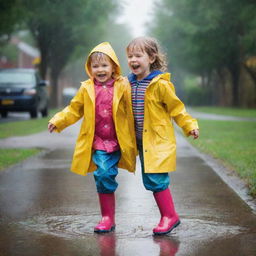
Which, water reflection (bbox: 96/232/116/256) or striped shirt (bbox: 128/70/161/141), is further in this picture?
striped shirt (bbox: 128/70/161/141)

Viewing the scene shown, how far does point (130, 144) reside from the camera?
5.24 meters

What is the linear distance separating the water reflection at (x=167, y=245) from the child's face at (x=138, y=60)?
4.39 ft

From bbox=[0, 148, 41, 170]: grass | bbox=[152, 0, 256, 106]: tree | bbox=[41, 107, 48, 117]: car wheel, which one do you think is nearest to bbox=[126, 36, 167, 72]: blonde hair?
bbox=[0, 148, 41, 170]: grass

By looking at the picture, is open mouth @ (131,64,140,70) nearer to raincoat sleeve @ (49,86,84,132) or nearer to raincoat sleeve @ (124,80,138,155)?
raincoat sleeve @ (124,80,138,155)

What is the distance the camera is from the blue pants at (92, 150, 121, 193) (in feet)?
17.0

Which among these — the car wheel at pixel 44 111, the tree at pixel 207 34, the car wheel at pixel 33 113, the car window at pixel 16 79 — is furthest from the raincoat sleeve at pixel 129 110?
the tree at pixel 207 34

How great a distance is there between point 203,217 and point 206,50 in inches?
1378

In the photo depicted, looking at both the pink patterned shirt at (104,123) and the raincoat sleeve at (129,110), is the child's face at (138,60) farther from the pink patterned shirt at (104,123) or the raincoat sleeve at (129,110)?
the pink patterned shirt at (104,123)

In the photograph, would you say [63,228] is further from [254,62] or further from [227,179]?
[254,62]

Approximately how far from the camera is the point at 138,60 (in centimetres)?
523

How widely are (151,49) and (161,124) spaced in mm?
611

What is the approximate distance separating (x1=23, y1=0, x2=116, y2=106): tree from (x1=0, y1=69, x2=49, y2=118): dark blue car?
5.08 metres

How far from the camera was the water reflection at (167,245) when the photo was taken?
441cm

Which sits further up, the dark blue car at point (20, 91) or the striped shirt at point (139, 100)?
the striped shirt at point (139, 100)
